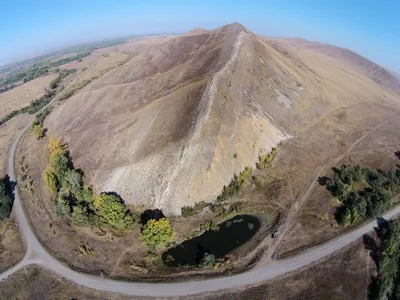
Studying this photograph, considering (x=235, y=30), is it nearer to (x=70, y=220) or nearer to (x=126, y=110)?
(x=126, y=110)

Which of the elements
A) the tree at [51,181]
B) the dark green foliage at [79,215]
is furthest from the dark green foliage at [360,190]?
the tree at [51,181]

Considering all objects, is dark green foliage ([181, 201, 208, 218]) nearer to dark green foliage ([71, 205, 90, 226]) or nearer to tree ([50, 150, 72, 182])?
dark green foliage ([71, 205, 90, 226])

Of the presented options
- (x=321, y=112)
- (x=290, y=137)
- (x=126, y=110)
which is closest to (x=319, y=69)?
(x=321, y=112)

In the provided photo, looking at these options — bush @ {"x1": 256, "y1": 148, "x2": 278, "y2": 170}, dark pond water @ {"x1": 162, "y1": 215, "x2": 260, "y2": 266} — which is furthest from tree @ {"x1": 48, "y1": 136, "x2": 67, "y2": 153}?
bush @ {"x1": 256, "y1": 148, "x2": 278, "y2": 170}

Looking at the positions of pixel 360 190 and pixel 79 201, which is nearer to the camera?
pixel 79 201

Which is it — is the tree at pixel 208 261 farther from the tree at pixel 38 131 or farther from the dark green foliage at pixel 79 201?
the tree at pixel 38 131

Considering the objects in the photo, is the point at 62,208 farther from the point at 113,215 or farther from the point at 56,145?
the point at 56,145

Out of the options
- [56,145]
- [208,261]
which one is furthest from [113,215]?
[56,145]
